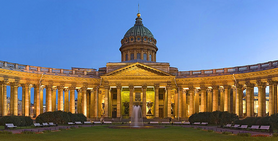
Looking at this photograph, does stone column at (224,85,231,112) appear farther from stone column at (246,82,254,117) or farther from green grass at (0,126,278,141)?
green grass at (0,126,278,141)

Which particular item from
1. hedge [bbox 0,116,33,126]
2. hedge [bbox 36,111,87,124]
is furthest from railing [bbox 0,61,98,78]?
hedge [bbox 0,116,33,126]

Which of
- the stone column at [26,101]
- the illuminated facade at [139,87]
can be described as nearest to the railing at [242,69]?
the illuminated facade at [139,87]

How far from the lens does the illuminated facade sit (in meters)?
62.3

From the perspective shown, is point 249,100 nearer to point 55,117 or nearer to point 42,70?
point 55,117

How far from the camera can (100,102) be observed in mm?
81000

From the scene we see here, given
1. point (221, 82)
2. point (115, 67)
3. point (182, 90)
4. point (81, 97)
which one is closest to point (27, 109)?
point (81, 97)

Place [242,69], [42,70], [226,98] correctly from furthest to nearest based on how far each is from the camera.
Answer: [42,70] < [226,98] < [242,69]

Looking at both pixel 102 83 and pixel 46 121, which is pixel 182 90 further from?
pixel 46 121

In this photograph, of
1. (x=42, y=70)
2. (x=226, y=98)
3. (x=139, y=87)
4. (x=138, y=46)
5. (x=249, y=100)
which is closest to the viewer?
(x=249, y=100)

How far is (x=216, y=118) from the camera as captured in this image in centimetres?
5419

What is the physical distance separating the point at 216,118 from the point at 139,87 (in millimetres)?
30066

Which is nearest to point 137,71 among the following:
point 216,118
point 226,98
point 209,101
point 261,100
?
point 209,101

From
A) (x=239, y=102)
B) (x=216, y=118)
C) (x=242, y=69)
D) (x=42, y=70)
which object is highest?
A: (x=42, y=70)

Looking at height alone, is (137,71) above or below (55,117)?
above
